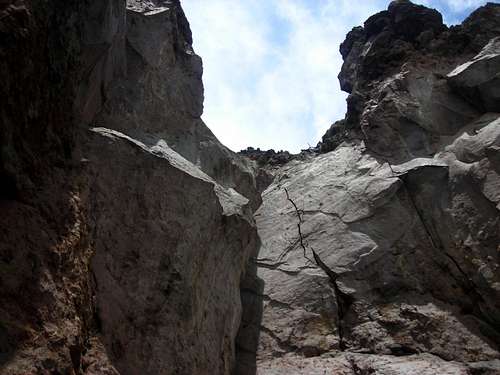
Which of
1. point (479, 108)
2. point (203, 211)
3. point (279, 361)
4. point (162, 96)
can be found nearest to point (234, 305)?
point (279, 361)

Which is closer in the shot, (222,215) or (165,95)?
(222,215)

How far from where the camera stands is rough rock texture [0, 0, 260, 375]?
3869mm

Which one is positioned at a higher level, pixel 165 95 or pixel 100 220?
pixel 165 95

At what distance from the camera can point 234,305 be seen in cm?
778

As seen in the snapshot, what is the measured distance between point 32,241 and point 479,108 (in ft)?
33.8

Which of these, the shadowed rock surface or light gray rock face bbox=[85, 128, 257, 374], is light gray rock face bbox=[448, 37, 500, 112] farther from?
light gray rock face bbox=[85, 128, 257, 374]

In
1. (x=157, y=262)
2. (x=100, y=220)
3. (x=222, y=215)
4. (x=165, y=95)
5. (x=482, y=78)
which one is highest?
(x=482, y=78)

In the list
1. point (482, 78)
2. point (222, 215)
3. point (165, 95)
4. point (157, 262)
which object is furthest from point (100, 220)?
point (482, 78)

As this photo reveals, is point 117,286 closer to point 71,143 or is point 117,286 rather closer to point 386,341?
point 71,143

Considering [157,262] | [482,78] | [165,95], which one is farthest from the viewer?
[482,78]

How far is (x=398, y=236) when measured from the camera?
911 cm

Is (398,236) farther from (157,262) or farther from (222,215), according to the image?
(157,262)

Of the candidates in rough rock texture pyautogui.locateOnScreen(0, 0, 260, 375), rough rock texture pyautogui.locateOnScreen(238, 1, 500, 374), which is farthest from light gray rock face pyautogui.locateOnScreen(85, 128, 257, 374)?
rough rock texture pyautogui.locateOnScreen(238, 1, 500, 374)

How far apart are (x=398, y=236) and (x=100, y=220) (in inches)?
241
